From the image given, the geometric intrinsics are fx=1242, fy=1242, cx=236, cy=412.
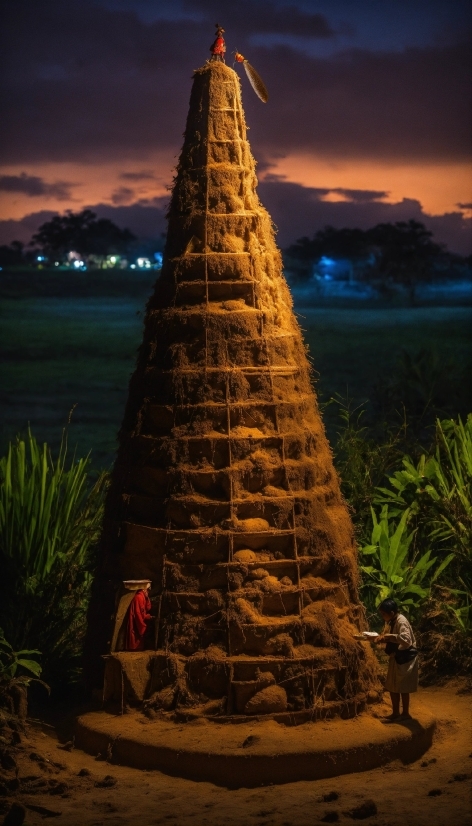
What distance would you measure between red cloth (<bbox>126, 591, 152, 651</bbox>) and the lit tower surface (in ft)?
0.20

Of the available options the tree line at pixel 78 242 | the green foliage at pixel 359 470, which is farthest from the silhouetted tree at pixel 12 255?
the green foliage at pixel 359 470

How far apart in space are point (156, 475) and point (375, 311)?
20427mm

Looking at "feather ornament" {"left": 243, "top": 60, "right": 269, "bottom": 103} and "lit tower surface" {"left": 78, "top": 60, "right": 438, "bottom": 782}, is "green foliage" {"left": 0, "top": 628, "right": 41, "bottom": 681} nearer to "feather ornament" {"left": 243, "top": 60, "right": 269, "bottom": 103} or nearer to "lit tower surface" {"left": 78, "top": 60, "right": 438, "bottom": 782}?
"lit tower surface" {"left": 78, "top": 60, "right": 438, "bottom": 782}

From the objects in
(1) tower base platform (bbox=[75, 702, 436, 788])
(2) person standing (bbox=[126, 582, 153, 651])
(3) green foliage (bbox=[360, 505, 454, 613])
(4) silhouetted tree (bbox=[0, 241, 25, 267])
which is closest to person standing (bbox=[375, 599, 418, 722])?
(1) tower base platform (bbox=[75, 702, 436, 788])

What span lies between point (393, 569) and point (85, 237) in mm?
20633

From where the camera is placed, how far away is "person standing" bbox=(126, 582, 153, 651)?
24.4 ft

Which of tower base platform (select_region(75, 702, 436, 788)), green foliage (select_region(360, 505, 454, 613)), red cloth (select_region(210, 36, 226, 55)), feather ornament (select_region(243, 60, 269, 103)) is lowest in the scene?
tower base platform (select_region(75, 702, 436, 788))

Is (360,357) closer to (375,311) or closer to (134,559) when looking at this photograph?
(375,311)

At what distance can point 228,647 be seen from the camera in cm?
734

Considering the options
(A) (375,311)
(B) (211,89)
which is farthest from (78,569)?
(A) (375,311)

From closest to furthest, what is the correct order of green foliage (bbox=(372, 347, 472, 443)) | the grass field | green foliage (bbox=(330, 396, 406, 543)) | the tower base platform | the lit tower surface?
1. the tower base platform
2. the lit tower surface
3. green foliage (bbox=(330, 396, 406, 543))
4. green foliage (bbox=(372, 347, 472, 443))
5. the grass field

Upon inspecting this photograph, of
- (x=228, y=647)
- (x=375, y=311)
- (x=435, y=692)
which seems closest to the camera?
(x=228, y=647)

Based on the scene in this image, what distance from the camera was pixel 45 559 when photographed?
31.8ft

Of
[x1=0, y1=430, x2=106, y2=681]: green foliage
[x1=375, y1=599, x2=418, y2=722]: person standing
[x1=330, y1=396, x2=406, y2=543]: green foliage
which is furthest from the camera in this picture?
[x1=330, y1=396, x2=406, y2=543]: green foliage
